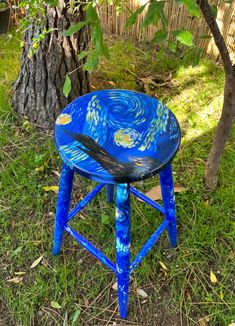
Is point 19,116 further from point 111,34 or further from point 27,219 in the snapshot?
point 111,34

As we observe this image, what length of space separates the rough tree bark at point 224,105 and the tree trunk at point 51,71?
0.81m

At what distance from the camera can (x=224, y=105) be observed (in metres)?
1.79

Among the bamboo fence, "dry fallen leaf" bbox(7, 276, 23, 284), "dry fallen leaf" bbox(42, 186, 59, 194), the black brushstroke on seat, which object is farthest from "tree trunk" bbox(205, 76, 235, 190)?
"dry fallen leaf" bbox(7, 276, 23, 284)

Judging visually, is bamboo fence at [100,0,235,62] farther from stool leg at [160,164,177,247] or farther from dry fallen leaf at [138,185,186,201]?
stool leg at [160,164,177,247]

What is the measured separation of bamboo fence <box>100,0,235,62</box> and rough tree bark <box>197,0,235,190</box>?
1.05 m

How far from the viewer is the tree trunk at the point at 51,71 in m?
2.07

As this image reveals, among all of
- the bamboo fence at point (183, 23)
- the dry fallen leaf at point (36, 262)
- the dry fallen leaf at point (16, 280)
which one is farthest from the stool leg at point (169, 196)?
the bamboo fence at point (183, 23)

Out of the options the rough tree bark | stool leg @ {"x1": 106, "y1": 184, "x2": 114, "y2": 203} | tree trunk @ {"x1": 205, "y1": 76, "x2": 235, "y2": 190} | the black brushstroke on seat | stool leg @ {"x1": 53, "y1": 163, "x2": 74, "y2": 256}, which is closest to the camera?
the black brushstroke on seat

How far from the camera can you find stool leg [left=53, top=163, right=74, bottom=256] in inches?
59.7

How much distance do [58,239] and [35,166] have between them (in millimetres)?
637

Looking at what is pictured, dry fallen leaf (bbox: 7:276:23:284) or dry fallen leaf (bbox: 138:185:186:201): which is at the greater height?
dry fallen leaf (bbox: 138:185:186:201)

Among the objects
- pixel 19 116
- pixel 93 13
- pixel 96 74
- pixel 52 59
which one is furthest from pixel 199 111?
pixel 93 13

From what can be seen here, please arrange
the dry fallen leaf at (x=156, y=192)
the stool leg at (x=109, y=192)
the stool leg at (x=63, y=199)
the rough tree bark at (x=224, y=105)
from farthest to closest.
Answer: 1. the dry fallen leaf at (x=156, y=192)
2. the stool leg at (x=109, y=192)
3. the stool leg at (x=63, y=199)
4. the rough tree bark at (x=224, y=105)

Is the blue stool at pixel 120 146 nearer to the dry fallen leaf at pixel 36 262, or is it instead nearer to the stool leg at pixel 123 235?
the stool leg at pixel 123 235
